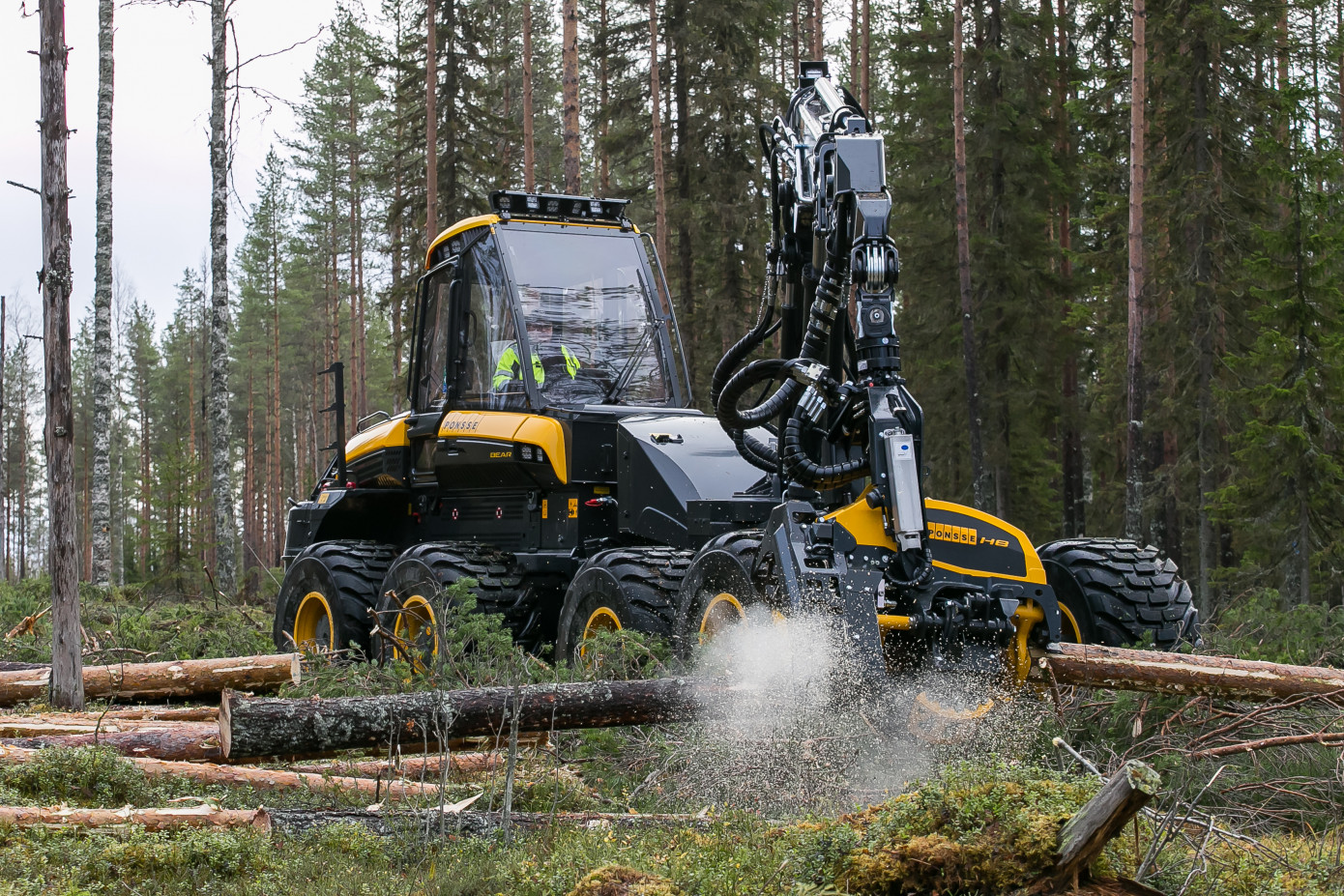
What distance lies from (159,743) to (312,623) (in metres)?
4.65

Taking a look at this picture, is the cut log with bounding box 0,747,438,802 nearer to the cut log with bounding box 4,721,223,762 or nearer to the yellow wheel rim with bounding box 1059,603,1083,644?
the cut log with bounding box 4,721,223,762

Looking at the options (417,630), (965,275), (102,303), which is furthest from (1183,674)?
(102,303)

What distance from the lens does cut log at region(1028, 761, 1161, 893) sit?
139 inches

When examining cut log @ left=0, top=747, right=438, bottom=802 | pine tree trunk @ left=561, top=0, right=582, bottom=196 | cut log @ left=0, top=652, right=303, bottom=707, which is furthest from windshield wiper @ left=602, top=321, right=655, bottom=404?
pine tree trunk @ left=561, top=0, right=582, bottom=196

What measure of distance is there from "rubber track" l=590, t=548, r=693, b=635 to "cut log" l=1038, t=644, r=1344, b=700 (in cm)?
217

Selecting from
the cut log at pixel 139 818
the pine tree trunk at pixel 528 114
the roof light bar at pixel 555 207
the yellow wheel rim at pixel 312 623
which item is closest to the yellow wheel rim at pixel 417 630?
the yellow wheel rim at pixel 312 623

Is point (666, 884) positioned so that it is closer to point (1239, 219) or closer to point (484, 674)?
point (484, 674)

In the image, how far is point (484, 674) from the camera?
23.1 feet

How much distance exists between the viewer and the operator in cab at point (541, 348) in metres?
9.05

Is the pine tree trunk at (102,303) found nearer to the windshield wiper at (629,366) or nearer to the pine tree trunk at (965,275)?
the windshield wiper at (629,366)

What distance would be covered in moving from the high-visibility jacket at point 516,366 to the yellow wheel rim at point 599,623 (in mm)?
2022

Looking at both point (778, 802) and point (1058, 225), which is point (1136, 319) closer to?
point (1058, 225)

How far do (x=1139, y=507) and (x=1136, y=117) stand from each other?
574cm

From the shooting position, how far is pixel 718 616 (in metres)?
6.47
